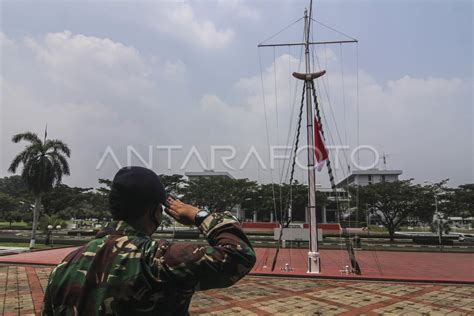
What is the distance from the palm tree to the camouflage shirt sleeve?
21.2m

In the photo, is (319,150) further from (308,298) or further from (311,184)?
(308,298)

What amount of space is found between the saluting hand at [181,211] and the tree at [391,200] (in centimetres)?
3036

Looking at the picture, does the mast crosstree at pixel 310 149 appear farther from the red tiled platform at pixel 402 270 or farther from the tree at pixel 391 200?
the tree at pixel 391 200

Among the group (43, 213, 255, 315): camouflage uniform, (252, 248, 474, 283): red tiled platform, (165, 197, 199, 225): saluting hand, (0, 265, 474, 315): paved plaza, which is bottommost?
(252, 248, 474, 283): red tiled platform

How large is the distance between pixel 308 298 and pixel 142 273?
722 centimetres

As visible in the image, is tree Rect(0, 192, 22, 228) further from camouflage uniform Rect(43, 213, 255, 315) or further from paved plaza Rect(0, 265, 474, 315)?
camouflage uniform Rect(43, 213, 255, 315)

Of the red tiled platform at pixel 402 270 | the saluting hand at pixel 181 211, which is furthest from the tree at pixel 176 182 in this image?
the saluting hand at pixel 181 211

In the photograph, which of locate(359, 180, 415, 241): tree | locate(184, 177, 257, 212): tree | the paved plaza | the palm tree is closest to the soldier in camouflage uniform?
the paved plaza

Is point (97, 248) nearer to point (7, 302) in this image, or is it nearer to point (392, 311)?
point (392, 311)

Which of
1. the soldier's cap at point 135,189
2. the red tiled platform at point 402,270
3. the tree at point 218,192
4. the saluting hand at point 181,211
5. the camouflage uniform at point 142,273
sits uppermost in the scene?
the tree at point 218,192

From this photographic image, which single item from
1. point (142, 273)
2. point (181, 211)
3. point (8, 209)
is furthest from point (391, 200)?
point (8, 209)

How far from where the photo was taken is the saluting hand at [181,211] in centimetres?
124

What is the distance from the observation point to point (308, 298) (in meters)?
7.53

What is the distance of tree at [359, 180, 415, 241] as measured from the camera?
A: 29.4 meters
